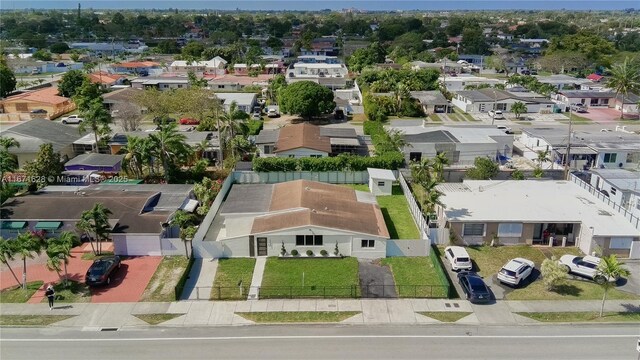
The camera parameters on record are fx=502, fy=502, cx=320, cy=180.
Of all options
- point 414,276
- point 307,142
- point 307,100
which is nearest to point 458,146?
point 307,142

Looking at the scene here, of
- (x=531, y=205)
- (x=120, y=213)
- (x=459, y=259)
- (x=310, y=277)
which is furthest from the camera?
(x=531, y=205)

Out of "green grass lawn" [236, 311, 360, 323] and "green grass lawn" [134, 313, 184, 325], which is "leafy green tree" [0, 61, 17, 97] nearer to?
"green grass lawn" [134, 313, 184, 325]

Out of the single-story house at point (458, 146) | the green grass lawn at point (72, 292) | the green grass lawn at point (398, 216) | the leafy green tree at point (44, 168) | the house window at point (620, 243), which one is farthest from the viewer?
the single-story house at point (458, 146)

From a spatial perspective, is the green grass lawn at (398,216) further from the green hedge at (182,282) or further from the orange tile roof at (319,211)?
the green hedge at (182,282)

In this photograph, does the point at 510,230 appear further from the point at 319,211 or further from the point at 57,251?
the point at 57,251

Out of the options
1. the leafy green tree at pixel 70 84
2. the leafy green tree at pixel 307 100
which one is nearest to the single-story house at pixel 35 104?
the leafy green tree at pixel 70 84
